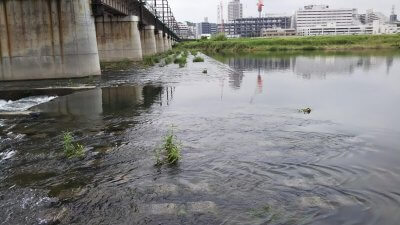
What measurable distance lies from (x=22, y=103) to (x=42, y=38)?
31.4 feet

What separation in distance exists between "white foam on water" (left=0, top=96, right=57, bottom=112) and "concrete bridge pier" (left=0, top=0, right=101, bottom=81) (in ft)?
23.3

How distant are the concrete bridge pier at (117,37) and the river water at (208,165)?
1292 inches

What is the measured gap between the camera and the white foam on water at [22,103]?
19612mm

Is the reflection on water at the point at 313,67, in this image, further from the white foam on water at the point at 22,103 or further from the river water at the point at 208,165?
the white foam on water at the point at 22,103

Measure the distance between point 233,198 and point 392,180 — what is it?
375 cm

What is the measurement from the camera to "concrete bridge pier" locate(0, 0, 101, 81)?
95.1 ft

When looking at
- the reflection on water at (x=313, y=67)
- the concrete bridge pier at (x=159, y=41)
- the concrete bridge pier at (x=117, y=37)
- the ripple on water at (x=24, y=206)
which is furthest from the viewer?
the concrete bridge pier at (x=159, y=41)

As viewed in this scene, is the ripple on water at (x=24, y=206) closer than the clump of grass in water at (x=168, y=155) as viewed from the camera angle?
Yes

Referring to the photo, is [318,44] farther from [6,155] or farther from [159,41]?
[6,155]

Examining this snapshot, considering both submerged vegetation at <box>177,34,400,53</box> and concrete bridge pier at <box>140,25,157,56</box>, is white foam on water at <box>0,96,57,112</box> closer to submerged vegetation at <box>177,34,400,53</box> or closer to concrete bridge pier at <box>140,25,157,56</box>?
concrete bridge pier at <box>140,25,157,56</box>

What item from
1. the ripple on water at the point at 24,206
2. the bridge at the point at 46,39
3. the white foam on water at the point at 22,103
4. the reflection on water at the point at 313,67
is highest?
the bridge at the point at 46,39

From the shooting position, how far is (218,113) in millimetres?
17703

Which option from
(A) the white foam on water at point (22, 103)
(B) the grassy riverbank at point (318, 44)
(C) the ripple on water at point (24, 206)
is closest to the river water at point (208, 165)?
(C) the ripple on water at point (24, 206)

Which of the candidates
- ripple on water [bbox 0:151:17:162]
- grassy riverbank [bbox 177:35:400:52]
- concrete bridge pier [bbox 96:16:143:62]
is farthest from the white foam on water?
grassy riverbank [bbox 177:35:400:52]
